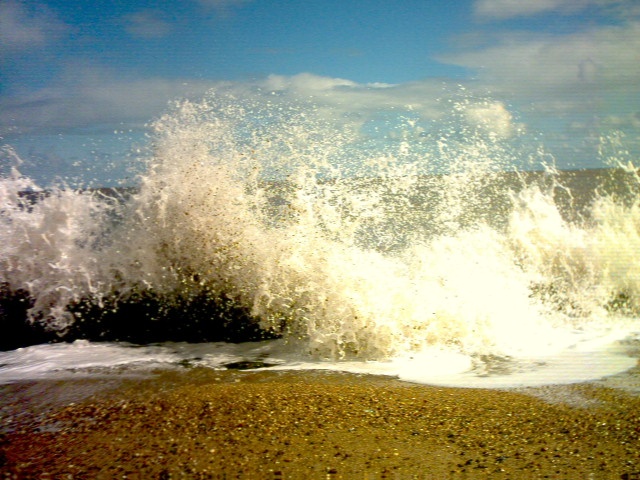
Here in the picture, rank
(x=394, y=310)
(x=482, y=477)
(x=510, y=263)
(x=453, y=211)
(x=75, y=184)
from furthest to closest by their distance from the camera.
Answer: (x=453, y=211), (x=75, y=184), (x=510, y=263), (x=394, y=310), (x=482, y=477)

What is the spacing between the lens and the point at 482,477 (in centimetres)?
234

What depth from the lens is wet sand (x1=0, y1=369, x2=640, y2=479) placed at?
246cm

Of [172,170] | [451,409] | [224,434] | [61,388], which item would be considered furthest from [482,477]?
[172,170]

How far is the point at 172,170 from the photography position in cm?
594

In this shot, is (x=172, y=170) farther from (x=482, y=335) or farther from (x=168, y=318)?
(x=482, y=335)

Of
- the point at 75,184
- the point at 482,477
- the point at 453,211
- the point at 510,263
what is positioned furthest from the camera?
the point at 453,211

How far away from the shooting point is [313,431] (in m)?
2.82

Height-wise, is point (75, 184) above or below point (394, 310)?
above

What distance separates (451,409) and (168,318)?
307 centimetres

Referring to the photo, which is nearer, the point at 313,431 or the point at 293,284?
the point at 313,431

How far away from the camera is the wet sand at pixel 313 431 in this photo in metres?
2.46

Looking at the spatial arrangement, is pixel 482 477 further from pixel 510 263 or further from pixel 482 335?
pixel 510 263

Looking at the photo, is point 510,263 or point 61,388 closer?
point 61,388

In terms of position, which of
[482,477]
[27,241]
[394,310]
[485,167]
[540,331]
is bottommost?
[482,477]
